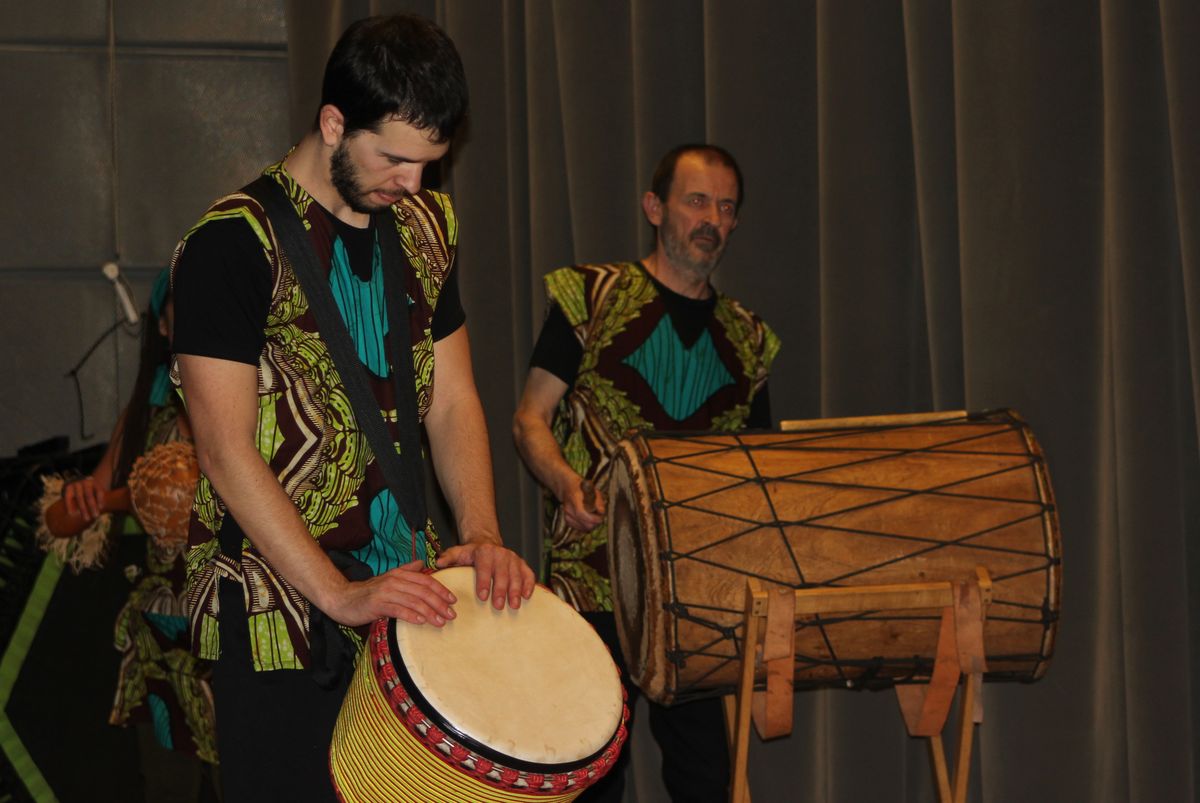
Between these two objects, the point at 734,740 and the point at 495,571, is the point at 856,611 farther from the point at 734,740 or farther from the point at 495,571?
the point at 495,571

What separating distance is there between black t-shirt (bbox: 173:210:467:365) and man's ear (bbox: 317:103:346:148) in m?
0.17

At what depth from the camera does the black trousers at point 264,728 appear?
5.94 ft

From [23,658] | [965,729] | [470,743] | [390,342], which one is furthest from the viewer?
[23,658]

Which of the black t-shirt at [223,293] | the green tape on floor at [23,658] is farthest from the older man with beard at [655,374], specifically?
the green tape on floor at [23,658]

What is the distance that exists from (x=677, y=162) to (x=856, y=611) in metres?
1.31

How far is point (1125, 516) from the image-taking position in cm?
269

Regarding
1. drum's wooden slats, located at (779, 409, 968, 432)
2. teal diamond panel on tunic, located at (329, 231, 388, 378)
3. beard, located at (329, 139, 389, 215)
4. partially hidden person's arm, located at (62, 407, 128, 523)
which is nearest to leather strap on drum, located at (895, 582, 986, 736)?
drum's wooden slats, located at (779, 409, 968, 432)

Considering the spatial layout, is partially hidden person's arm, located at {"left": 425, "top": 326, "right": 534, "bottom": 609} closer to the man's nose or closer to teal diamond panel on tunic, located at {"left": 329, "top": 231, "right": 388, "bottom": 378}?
teal diamond panel on tunic, located at {"left": 329, "top": 231, "right": 388, "bottom": 378}

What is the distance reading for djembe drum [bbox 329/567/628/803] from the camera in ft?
5.33

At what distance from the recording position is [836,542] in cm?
230

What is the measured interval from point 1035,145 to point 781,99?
71 cm

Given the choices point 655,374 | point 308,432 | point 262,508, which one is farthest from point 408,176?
point 655,374

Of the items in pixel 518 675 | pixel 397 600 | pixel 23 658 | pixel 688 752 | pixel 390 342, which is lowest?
pixel 688 752

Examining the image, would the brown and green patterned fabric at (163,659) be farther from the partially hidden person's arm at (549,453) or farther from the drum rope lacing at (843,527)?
the drum rope lacing at (843,527)
